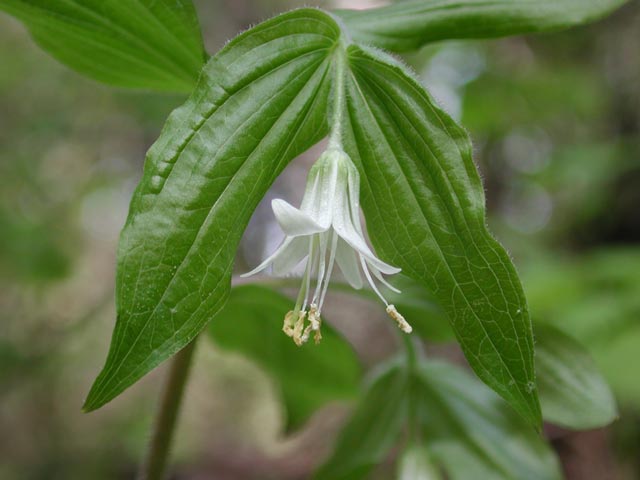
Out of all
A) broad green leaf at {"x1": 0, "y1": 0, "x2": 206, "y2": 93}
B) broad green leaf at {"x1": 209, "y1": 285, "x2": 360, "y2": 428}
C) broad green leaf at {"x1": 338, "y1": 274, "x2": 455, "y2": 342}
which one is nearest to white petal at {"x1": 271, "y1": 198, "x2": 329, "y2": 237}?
broad green leaf at {"x1": 0, "y1": 0, "x2": 206, "y2": 93}

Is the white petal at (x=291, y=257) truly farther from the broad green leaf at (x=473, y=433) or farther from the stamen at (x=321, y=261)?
the broad green leaf at (x=473, y=433)

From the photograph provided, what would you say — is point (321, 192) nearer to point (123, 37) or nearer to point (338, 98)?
point (338, 98)

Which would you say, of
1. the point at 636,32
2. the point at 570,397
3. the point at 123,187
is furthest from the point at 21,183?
the point at 636,32

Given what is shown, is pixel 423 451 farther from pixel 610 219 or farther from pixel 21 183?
pixel 610 219

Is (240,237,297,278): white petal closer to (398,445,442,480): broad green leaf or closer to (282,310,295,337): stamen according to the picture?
Answer: (282,310,295,337): stamen

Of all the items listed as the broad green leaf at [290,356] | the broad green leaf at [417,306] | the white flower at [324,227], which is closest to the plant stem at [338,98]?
the white flower at [324,227]
